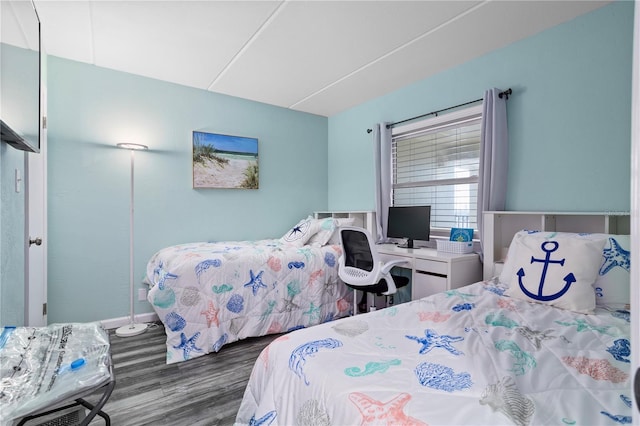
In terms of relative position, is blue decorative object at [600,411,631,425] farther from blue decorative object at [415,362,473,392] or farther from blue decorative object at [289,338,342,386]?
blue decorative object at [289,338,342,386]

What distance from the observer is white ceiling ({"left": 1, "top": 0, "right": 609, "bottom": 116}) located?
7.00 ft

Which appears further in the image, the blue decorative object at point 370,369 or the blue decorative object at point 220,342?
the blue decorative object at point 220,342

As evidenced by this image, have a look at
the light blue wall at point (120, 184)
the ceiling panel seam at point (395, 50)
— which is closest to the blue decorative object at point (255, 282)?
the light blue wall at point (120, 184)

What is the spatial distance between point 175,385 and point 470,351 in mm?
1844

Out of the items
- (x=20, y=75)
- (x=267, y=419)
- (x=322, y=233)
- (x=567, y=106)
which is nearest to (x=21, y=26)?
(x=20, y=75)

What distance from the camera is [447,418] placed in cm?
75

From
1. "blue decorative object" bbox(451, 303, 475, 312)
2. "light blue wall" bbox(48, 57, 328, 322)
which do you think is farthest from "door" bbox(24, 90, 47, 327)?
"blue decorative object" bbox(451, 303, 475, 312)

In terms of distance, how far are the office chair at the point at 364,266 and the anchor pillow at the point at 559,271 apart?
2.87 feet

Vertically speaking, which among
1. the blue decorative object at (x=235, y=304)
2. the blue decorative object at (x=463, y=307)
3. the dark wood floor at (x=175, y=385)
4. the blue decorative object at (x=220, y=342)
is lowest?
the dark wood floor at (x=175, y=385)

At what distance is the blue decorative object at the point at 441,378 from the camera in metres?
0.89

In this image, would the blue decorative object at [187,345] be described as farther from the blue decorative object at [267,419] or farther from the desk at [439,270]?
the desk at [439,270]

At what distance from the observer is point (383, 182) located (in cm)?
358

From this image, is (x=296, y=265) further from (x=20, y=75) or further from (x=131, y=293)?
(x=20, y=75)

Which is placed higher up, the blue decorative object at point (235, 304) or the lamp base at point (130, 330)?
the blue decorative object at point (235, 304)
